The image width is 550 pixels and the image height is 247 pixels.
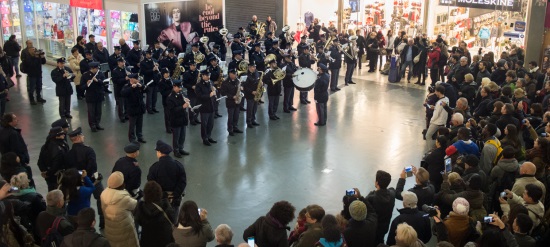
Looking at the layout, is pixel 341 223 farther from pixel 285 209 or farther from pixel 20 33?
pixel 20 33

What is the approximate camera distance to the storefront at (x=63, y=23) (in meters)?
19.4

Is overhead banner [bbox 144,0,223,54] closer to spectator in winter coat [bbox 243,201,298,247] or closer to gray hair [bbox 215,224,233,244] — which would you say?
spectator in winter coat [bbox 243,201,298,247]

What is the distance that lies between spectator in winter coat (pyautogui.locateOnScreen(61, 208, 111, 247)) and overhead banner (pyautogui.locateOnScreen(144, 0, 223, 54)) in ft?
42.1

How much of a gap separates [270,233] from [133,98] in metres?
6.94

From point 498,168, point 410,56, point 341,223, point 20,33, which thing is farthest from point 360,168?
point 20,33

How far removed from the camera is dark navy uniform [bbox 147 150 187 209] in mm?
8391

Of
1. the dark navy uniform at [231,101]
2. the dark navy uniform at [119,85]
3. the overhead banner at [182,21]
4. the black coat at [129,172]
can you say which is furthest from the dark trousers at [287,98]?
the black coat at [129,172]

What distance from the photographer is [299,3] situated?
24.6 metres

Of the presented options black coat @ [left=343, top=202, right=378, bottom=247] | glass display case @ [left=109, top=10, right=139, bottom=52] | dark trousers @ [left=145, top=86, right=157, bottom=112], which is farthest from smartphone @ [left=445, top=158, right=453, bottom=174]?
glass display case @ [left=109, top=10, right=139, bottom=52]

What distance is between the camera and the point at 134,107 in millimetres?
12656

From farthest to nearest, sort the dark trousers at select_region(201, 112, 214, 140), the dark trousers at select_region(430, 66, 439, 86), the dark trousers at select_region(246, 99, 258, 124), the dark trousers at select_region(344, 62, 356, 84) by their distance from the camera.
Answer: the dark trousers at select_region(344, 62, 356, 84) < the dark trousers at select_region(430, 66, 439, 86) < the dark trousers at select_region(246, 99, 258, 124) < the dark trousers at select_region(201, 112, 214, 140)

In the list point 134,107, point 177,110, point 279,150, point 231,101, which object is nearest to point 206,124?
point 231,101

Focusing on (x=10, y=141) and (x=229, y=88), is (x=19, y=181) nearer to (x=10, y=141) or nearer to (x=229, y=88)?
(x=10, y=141)

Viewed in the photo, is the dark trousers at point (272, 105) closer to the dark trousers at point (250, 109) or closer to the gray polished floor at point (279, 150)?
the gray polished floor at point (279, 150)
